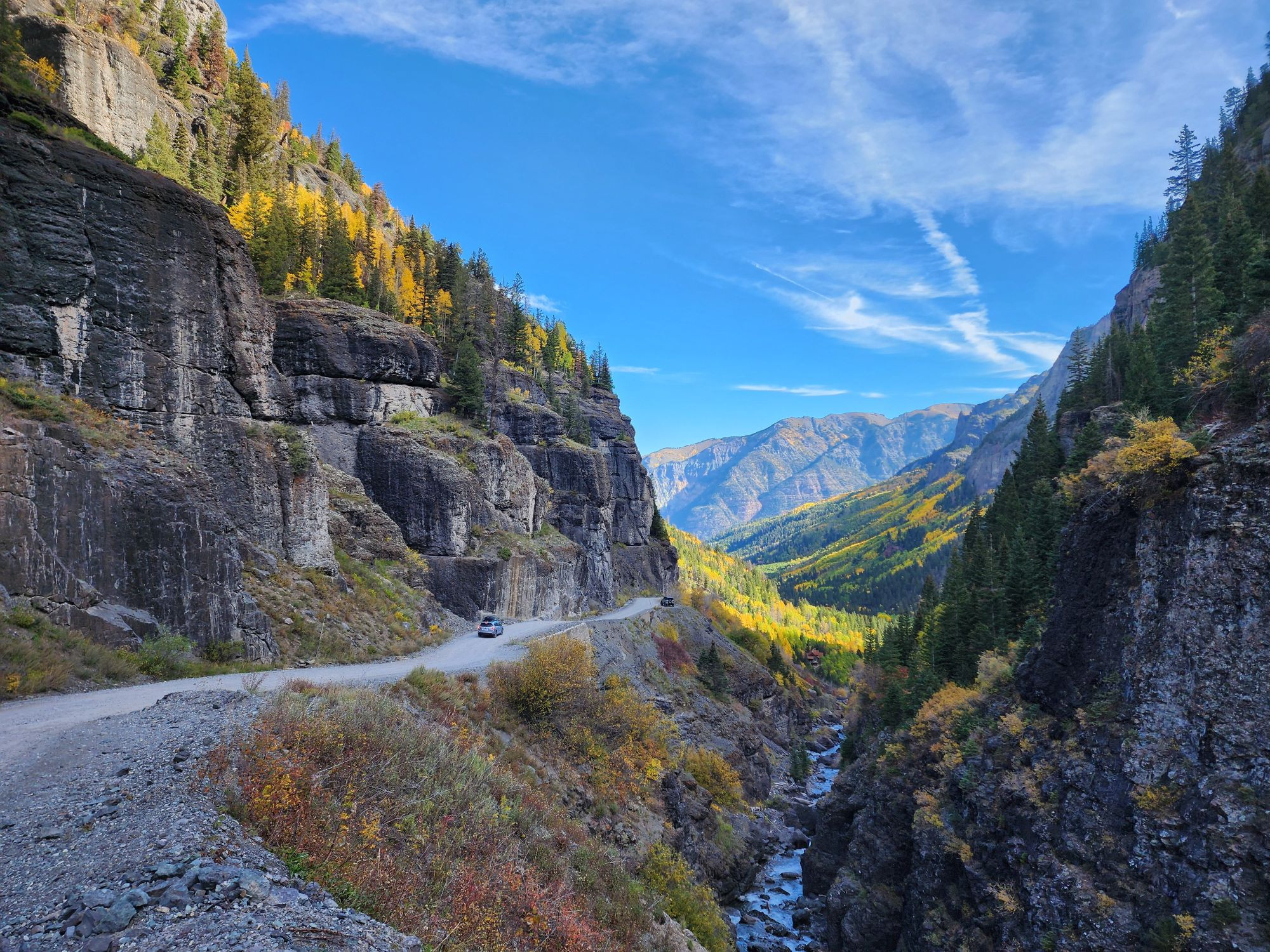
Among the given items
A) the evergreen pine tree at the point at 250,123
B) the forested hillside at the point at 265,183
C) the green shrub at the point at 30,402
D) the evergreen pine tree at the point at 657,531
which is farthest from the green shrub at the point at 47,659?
the evergreen pine tree at the point at 657,531

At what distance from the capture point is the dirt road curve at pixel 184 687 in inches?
380

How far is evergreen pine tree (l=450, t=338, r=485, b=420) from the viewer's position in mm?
46469

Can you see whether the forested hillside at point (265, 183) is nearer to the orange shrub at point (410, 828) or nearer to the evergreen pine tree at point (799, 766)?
the orange shrub at point (410, 828)

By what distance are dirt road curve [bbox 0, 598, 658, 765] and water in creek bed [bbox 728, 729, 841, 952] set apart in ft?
70.1

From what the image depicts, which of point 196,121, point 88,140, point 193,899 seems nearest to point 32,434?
point 88,140

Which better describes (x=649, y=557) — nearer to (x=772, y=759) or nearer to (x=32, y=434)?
(x=772, y=759)

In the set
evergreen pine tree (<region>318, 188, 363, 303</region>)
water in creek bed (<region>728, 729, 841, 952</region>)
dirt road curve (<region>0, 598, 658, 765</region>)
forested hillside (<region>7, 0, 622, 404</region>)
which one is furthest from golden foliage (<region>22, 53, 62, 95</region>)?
water in creek bed (<region>728, 729, 841, 952</region>)

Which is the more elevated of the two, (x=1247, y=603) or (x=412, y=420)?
(x=412, y=420)

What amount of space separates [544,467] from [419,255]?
3323 centimetres

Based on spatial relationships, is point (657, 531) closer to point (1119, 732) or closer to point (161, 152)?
point (161, 152)

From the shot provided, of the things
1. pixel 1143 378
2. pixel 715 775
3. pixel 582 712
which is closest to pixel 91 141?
pixel 582 712

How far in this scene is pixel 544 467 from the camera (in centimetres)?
6319

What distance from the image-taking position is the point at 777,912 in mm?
34688

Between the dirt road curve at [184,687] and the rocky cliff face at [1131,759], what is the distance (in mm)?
20589
